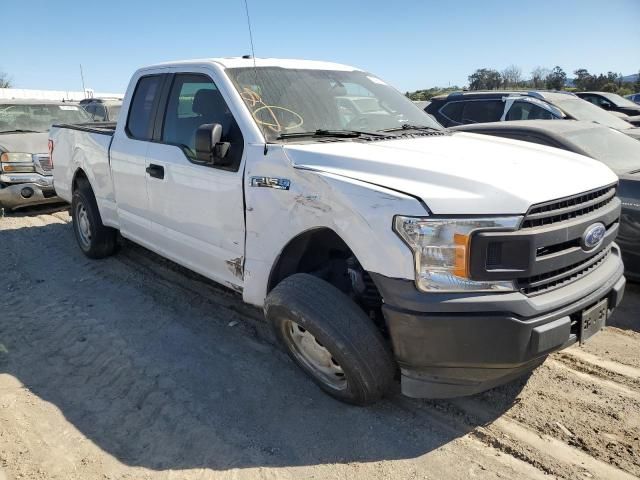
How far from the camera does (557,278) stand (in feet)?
8.86

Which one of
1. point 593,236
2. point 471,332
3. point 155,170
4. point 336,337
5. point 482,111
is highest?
point 482,111

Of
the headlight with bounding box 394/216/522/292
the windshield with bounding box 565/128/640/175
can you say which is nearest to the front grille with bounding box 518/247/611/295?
the headlight with bounding box 394/216/522/292

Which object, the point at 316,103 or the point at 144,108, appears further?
A: the point at 144,108

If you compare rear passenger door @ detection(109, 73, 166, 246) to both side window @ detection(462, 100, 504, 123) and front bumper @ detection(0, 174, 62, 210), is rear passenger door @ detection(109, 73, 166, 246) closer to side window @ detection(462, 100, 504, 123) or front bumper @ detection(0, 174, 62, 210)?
front bumper @ detection(0, 174, 62, 210)

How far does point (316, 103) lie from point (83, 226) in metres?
3.65

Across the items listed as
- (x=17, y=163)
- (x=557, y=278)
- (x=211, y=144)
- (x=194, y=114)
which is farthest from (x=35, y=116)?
(x=557, y=278)

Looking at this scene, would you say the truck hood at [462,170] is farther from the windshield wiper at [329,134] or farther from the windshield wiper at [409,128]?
the windshield wiper at [409,128]

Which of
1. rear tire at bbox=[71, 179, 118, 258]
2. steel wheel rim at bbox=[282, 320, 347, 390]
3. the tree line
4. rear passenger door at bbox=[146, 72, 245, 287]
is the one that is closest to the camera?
steel wheel rim at bbox=[282, 320, 347, 390]

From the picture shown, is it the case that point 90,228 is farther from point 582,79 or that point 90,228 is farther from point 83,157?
point 582,79

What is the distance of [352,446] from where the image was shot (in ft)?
9.29

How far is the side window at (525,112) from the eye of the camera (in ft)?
30.3

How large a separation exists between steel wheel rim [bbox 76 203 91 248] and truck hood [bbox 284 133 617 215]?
3.68 m

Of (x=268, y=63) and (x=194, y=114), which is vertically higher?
(x=268, y=63)

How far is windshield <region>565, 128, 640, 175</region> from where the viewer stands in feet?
16.7
